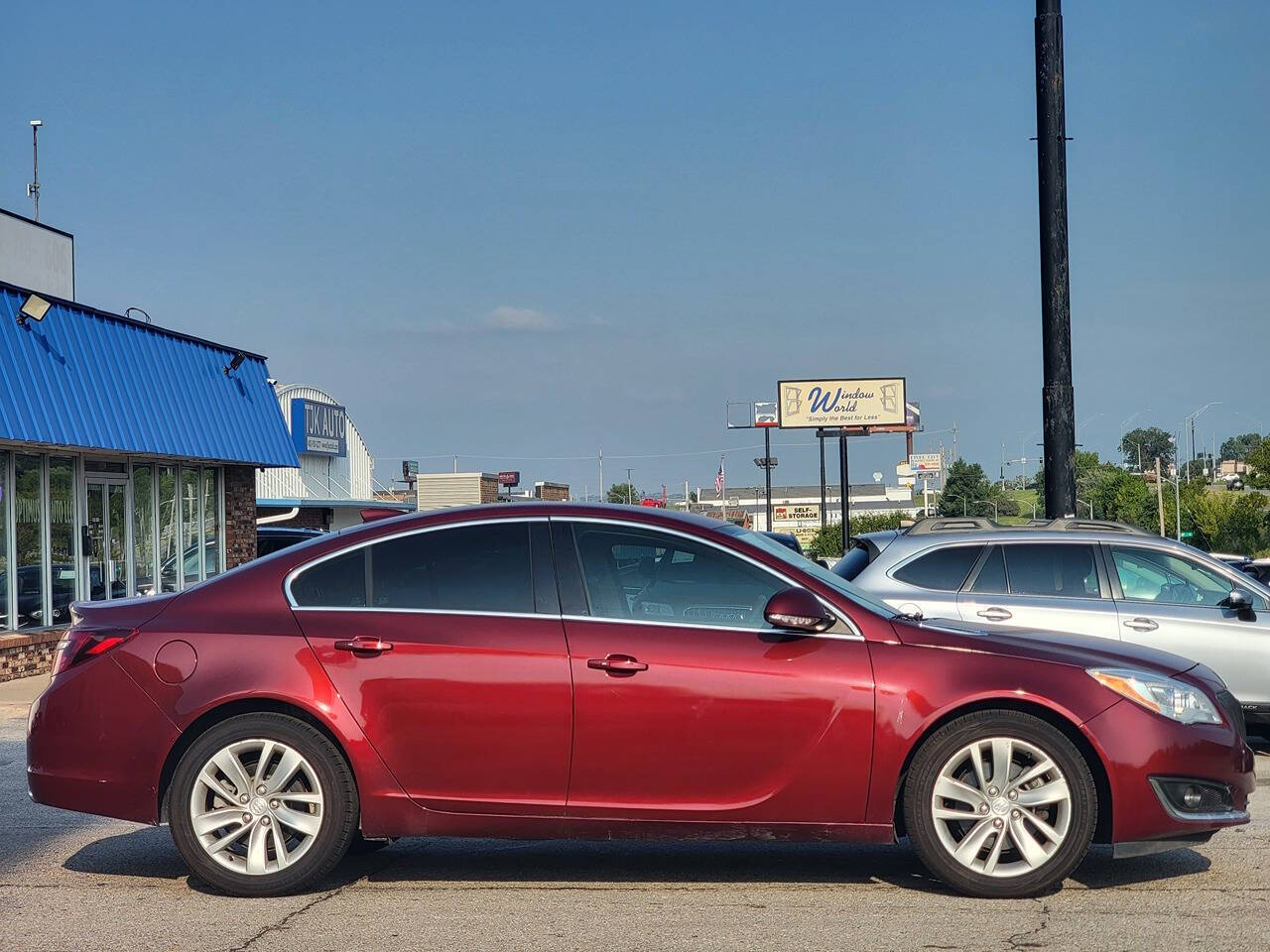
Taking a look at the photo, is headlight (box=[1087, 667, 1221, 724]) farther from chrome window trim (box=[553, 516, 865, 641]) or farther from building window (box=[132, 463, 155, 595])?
building window (box=[132, 463, 155, 595])

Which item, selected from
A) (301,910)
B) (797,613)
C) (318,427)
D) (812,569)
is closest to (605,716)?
(797,613)

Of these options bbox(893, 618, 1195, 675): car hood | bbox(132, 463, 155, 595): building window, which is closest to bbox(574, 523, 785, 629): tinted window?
bbox(893, 618, 1195, 675): car hood

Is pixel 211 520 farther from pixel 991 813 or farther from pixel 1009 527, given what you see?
pixel 991 813

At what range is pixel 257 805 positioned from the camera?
6.10 m

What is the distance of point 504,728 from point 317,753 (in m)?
0.79

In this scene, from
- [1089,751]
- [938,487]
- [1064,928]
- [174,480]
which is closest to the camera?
[1064,928]

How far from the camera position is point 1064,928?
553 centimetres

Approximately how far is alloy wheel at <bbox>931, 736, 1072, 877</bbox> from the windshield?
71 cm

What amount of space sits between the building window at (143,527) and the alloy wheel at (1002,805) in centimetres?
1658

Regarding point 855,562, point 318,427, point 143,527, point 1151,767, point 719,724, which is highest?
point 318,427

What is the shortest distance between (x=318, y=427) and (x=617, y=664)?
56.9m

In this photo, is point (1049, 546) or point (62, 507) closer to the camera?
point (1049, 546)

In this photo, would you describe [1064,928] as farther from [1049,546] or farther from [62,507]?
[62,507]

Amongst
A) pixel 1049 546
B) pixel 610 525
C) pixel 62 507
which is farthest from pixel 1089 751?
pixel 62 507
